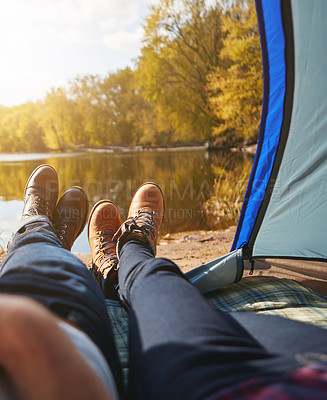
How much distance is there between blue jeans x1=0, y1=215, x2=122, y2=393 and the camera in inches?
22.9

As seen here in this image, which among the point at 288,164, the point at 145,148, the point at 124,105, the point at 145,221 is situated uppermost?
the point at 124,105

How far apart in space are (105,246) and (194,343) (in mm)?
1116

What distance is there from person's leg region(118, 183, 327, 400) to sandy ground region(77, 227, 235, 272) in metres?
1.29

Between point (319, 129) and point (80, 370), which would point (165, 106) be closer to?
point (319, 129)

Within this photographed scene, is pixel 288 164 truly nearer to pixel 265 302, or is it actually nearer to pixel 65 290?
pixel 265 302

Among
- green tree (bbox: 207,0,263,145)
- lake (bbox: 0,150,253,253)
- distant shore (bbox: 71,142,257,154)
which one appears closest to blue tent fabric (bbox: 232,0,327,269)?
lake (bbox: 0,150,253,253)

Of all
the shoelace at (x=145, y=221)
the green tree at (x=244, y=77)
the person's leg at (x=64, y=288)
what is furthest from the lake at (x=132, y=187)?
the person's leg at (x=64, y=288)

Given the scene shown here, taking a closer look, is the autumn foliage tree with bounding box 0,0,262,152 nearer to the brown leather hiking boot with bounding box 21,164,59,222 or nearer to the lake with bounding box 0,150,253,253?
the lake with bounding box 0,150,253,253

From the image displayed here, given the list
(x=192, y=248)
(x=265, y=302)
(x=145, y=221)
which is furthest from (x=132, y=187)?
(x=265, y=302)

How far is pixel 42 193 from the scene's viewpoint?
1.81 metres

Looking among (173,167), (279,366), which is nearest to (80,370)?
(279,366)

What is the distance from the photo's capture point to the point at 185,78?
1170cm

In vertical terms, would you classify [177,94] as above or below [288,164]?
above

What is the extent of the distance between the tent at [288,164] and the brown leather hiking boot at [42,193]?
91 cm
